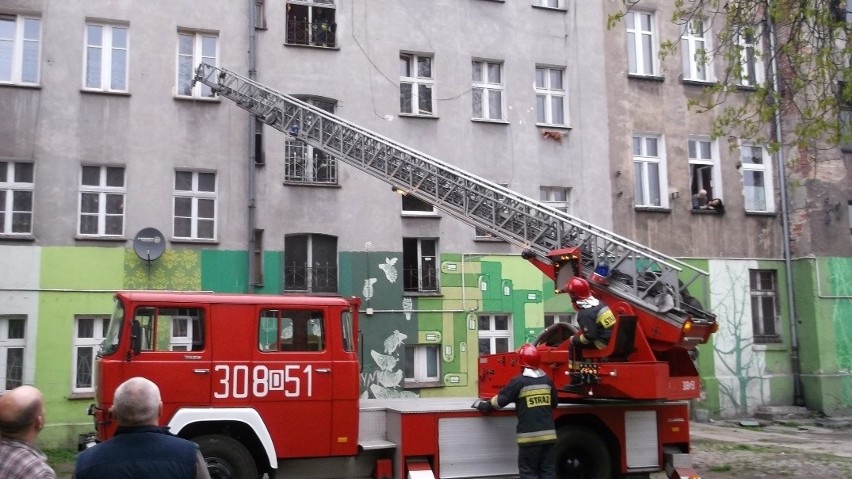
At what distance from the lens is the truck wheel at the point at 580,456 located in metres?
9.98

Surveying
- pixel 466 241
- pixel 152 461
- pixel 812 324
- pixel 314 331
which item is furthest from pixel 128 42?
pixel 812 324

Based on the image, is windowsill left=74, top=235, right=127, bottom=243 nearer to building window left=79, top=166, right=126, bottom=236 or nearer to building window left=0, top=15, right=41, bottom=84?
building window left=79, top=166, right=126, bottom=236

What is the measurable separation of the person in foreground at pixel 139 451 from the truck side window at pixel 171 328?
4.94 meters

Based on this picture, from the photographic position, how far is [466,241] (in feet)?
62.3

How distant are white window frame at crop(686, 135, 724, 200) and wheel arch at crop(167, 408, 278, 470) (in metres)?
15.6

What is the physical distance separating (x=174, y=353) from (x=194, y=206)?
9058 millimetres

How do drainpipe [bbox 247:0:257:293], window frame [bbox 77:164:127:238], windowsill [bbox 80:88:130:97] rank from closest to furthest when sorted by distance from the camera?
window frame [bbox 77:164:127:238] < windowsill [bbox 80:88:130:97] < drainpipe [bbox 247:0:257:293]

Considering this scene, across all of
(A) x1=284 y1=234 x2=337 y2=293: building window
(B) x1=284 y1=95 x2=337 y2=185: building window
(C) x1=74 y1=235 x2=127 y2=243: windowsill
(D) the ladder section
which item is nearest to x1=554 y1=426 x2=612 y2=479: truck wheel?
(D) the ladder section

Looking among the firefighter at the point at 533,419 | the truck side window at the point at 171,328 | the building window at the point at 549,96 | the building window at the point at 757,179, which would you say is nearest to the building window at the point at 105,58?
the building window at the point at 549,96

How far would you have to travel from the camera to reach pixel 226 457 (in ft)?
28.5

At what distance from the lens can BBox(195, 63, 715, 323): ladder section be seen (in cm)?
1011

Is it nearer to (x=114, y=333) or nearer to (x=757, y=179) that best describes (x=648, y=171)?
(x=757, y=179)

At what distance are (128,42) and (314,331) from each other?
10.7m

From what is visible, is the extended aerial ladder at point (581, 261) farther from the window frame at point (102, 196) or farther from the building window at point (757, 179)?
the building window at point (757, 179)
